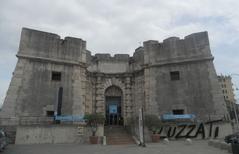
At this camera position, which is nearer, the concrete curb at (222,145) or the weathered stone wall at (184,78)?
the concrete curb at (222,145)

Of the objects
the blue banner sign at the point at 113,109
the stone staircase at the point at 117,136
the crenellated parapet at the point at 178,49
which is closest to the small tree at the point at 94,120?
the stone staircase at the point at 117,136

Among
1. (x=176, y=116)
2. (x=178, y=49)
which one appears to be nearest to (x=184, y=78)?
(x=178, y=49)

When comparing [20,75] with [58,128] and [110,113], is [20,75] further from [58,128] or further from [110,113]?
[110,113]

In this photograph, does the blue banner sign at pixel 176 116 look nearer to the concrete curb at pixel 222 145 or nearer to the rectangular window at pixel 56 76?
the concrete curb at pixel 222 145

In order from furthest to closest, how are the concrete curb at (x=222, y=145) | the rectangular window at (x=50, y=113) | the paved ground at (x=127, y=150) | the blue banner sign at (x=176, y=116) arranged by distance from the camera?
the rectangular window at (x=50, y=113) < the blue banner sign at (x=176, y=116) < the paved ground at (x=127, y=150) < the concrete curb at (x=222, y=145)

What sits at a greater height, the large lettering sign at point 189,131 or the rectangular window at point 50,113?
the rectangular window at point 50,113

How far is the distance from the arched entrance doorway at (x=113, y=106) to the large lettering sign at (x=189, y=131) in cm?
657

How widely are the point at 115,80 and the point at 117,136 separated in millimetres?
7933

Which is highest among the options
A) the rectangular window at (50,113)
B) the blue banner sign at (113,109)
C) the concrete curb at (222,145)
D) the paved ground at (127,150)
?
the blue banner sign at (113,109)

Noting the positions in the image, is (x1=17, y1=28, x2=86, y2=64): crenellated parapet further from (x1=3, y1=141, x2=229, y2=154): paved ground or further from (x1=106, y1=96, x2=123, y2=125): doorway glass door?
(x1=3, y1=141, x2=229, y2=154): paved ground

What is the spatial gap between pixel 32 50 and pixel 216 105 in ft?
59.6

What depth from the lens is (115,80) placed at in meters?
25.0

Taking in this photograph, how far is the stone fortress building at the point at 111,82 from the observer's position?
19.4 metres

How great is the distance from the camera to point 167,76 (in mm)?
22047
